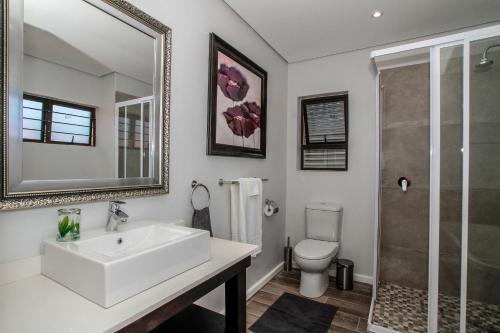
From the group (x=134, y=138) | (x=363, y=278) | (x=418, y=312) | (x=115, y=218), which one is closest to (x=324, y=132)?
(x=363, y=278)

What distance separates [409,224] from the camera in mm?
2639

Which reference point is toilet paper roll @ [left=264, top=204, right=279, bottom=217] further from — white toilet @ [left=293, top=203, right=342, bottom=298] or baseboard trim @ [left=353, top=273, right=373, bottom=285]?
baseboard trim @ [left=353, top=273, right=373, bottom=285]

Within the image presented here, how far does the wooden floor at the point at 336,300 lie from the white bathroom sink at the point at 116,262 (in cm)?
130

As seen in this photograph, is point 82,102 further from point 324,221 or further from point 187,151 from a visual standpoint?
point 324,221

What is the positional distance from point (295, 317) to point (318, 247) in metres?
0.67

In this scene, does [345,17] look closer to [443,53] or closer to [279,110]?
[443,53]

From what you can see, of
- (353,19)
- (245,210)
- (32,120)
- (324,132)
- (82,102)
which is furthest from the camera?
(324,132)

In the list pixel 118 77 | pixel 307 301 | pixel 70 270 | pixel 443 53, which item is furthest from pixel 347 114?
pixel 70 270

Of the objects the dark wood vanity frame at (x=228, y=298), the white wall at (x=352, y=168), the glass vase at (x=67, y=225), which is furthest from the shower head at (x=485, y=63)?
the glass vase at (x=67, y=225)

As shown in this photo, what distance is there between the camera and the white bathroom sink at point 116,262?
814 mm

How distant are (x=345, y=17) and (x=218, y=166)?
65.0 inches

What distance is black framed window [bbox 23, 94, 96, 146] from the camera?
1.02 m

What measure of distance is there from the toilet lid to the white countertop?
5.02 ft

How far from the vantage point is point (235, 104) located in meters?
2.20
